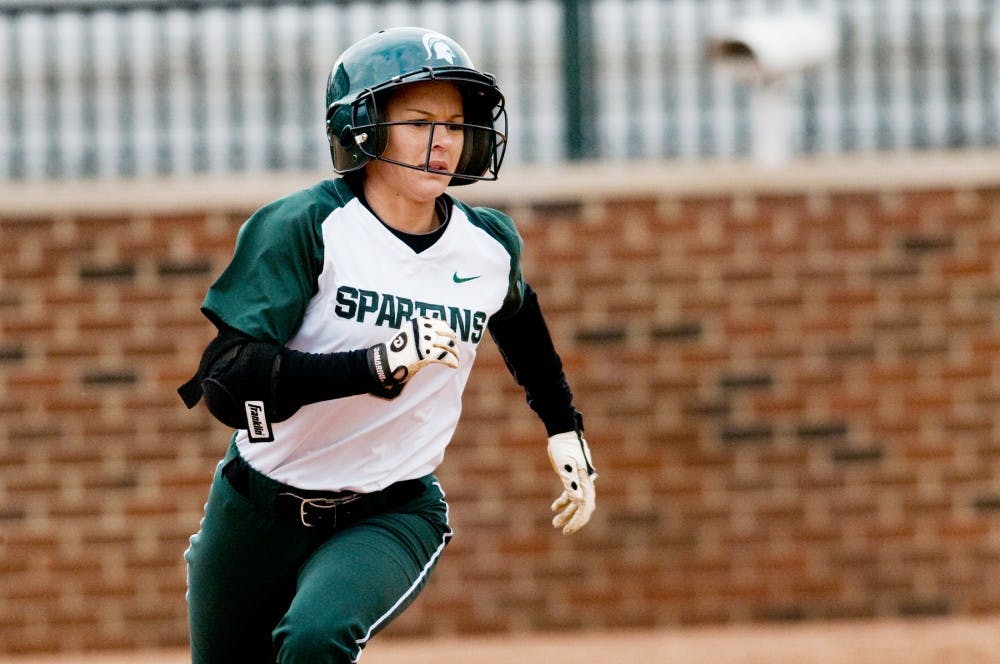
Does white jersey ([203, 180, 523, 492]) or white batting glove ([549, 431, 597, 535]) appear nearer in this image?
white jersey ([203, 180, 523, 492])

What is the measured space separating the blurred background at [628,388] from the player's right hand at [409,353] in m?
3.96

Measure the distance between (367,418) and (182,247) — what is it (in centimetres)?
381

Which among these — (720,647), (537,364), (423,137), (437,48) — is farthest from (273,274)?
(720,647)

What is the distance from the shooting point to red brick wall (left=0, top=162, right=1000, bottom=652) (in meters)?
7.19

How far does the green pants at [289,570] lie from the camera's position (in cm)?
332

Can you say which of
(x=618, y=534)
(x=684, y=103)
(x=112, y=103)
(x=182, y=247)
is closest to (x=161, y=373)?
(x=182, y=247)

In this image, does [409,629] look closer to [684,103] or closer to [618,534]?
[618,534]

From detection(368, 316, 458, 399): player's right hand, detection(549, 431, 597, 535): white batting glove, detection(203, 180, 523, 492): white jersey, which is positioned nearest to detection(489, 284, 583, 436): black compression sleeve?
detection(549, 431, 597, 535): white batting glove

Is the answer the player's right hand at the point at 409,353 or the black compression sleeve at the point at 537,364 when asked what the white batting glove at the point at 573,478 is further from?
the player's right hand at the point at 409,353

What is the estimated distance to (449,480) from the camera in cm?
722

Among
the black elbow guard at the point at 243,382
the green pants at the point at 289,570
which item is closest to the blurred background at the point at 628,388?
the green pants at the point at 289,570

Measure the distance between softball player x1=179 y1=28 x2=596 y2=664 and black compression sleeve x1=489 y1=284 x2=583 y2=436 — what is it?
0.27m

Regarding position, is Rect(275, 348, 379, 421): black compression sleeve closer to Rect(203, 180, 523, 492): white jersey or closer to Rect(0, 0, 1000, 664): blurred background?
Rect(203, 180, 523, 492): white jersey

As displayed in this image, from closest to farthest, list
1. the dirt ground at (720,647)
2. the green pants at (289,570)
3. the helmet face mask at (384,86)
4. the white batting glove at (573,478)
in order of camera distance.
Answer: the green pants at (289,570) → the helmet face mask at (384,86) → the white batting glove at (573,478) → the dirt ground at (720,647)
